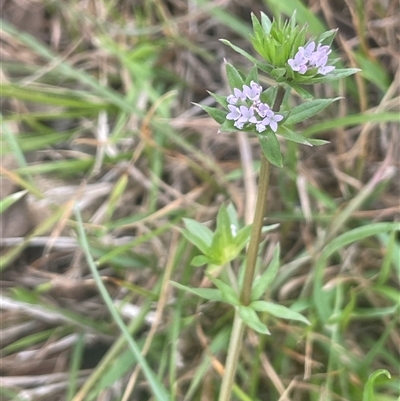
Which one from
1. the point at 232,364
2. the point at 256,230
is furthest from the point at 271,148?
the point at 232,364

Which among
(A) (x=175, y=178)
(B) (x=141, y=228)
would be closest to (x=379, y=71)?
(A) (x=175, y=178)

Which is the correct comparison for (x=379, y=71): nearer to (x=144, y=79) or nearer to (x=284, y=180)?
(x=284, y=180)

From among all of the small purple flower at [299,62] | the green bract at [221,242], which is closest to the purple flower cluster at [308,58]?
the small purple flower at [299,62]

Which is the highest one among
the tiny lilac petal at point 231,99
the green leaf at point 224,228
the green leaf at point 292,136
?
the tiny lilac petal at point 231,99

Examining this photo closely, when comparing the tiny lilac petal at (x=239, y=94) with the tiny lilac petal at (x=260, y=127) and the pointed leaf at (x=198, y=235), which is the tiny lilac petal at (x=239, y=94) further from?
the pointed leaf at (x=198, y=235)

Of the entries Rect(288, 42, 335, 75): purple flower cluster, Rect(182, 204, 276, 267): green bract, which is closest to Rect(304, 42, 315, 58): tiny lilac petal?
Rect(288, 42, 335, 75): purple flower cluster

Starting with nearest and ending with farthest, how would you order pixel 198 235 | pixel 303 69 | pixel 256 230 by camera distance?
1. pixel 303 69
2. pixel 256 230
3. pixel 198 235

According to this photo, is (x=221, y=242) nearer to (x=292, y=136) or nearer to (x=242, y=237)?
(x=242, y=237)
